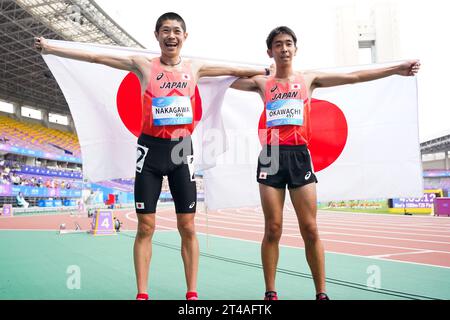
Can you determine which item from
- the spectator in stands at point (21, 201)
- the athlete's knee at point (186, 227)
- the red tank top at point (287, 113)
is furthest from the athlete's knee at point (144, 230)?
the spectator in stands at point (21, 201)

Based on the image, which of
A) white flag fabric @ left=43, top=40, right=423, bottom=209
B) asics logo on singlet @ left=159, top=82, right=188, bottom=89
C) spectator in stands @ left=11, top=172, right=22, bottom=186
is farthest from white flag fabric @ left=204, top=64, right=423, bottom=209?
spectator in stands @ left=11, top=172, right=22, bottom=186

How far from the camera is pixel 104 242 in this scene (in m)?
8.74

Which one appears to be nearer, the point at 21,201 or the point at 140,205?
the point at 140,205

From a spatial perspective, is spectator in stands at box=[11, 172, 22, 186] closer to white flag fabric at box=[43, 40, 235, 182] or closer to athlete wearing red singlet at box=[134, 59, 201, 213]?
white flag fabric at box=[43, 40, 235, 182]

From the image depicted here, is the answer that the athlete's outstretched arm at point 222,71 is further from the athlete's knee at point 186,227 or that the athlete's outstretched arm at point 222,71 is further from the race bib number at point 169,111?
the athlete's knee at point 186,227

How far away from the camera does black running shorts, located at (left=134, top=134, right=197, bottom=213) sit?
2.95 meters

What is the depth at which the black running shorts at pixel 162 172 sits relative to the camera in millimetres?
2945

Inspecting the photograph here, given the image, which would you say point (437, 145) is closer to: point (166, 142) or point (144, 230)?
point (166, 142)

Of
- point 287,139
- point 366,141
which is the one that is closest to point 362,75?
point 287,139

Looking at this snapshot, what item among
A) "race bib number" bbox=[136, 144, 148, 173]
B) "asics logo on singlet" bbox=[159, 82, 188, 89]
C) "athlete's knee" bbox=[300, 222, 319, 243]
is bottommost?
"athlete's knee" bbox=[300, 222, 319, 243]

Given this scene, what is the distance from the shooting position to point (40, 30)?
25.6 metres

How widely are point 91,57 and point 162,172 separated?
1187 millimetres
